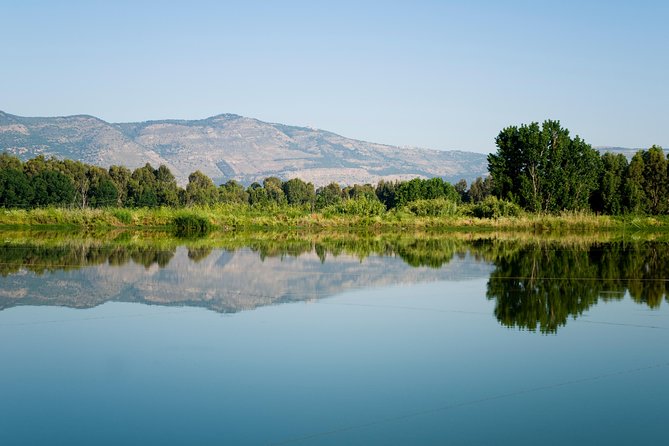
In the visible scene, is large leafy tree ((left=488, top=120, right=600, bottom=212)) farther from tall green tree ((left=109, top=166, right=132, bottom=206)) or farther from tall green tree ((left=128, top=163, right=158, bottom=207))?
tall green tree ((left=109, top=166, right=132, bottom=206))

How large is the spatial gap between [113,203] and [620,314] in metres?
49.1

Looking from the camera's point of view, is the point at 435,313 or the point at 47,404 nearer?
the point at 47,404

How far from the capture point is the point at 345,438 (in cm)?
511

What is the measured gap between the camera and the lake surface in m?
5.38

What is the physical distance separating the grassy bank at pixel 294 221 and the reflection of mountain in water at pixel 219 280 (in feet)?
53.3

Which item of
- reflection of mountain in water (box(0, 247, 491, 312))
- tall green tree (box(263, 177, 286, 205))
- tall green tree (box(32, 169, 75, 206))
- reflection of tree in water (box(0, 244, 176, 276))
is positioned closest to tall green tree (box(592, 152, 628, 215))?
reflection of mountain in water (box(0, 247, 491, 312))

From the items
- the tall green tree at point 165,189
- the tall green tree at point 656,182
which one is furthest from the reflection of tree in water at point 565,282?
the tall green tree at point 165,189

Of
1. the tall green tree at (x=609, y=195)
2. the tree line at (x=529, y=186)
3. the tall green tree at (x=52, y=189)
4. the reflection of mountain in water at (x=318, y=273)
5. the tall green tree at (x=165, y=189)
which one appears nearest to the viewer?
the reflection of mountain in water at (x=318, y=273)

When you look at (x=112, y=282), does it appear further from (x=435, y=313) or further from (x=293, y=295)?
(x=435, y=313)

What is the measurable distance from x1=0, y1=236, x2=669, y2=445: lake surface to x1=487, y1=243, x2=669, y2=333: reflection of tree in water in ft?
0.24

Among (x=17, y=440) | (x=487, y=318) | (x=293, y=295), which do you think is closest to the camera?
(x=17, y=440)

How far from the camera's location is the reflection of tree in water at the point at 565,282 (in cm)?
1009

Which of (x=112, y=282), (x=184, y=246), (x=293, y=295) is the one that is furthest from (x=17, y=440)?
(x=184, y=246)

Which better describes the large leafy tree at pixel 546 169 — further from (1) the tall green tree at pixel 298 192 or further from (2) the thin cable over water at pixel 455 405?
(1) the tall green tree at pixel 298 192
